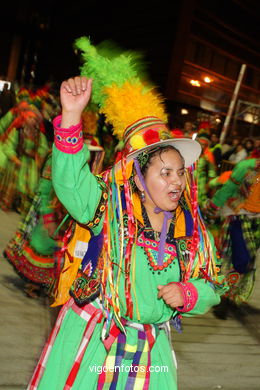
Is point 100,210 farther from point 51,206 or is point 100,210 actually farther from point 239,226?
point 239,226

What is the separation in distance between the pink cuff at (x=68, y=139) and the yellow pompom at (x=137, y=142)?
1.41 ft

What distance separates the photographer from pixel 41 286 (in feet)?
15.5

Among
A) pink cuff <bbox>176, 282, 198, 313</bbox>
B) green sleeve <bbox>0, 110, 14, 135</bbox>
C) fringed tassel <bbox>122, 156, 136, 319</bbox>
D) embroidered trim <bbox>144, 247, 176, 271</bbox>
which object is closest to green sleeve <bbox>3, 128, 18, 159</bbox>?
green sleeve <bbox>0, 110, 14, 135</bbox>

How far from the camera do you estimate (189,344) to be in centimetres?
422

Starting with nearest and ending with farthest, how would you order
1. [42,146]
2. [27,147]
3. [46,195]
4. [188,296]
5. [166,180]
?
[188,296] < [166,180] < [46,195] < [42,146] < [27,147]

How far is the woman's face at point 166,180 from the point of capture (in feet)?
6.55

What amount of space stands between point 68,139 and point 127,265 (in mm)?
560

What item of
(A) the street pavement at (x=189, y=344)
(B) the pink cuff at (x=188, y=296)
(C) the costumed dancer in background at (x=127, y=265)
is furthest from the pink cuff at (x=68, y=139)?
(A) the street pavement at (x=189, y=344)

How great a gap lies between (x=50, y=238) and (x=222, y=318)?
2.00 metres

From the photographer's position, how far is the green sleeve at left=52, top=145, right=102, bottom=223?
5.72 feet

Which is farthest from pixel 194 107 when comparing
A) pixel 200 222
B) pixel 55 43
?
pixel 200 222

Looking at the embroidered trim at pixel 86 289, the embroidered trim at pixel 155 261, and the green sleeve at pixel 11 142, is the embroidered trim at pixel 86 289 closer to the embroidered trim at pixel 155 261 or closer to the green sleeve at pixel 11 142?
the embroidered trim at pixel 155 261

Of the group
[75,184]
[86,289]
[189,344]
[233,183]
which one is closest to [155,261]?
[86,289]

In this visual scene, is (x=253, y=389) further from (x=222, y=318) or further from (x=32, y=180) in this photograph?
(x=32, y=180)
